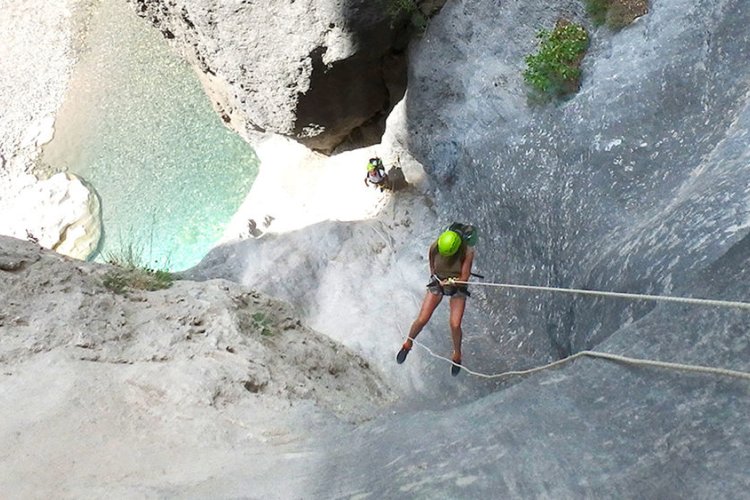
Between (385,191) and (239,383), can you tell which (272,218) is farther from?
(239,383)

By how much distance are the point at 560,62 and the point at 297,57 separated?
3.77 metres

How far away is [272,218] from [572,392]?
8.36 metres

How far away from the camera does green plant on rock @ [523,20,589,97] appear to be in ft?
22.9

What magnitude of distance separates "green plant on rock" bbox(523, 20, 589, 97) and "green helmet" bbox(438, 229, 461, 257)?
2.50 m

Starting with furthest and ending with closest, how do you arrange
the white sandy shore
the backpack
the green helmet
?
1. the white sandy shore
2. the backpack
3. the green helmet

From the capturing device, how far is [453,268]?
5977 millimetres

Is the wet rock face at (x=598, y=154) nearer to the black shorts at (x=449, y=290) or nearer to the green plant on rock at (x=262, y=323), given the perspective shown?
the black shorts at (x=449, y=290)

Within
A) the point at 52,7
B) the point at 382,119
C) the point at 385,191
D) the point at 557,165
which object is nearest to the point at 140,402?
the point at 557,165

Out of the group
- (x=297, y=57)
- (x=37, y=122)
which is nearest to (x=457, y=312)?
(x=297, y=57)

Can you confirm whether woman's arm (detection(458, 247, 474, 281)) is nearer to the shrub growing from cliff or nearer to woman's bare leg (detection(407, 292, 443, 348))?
woman's bare leg (detection(407, 292, 443, 348))

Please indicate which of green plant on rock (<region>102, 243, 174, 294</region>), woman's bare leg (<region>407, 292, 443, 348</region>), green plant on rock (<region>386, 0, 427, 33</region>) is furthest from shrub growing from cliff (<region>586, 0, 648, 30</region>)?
green plant on rock (<region>102, 243, 174, 294</region>)

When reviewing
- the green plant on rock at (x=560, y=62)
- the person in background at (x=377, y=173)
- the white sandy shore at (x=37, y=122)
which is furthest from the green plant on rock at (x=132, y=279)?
the white sandy shore at (x=37, y=122)

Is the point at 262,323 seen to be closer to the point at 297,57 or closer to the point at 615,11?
the point at 297,57

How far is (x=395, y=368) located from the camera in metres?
7.36
